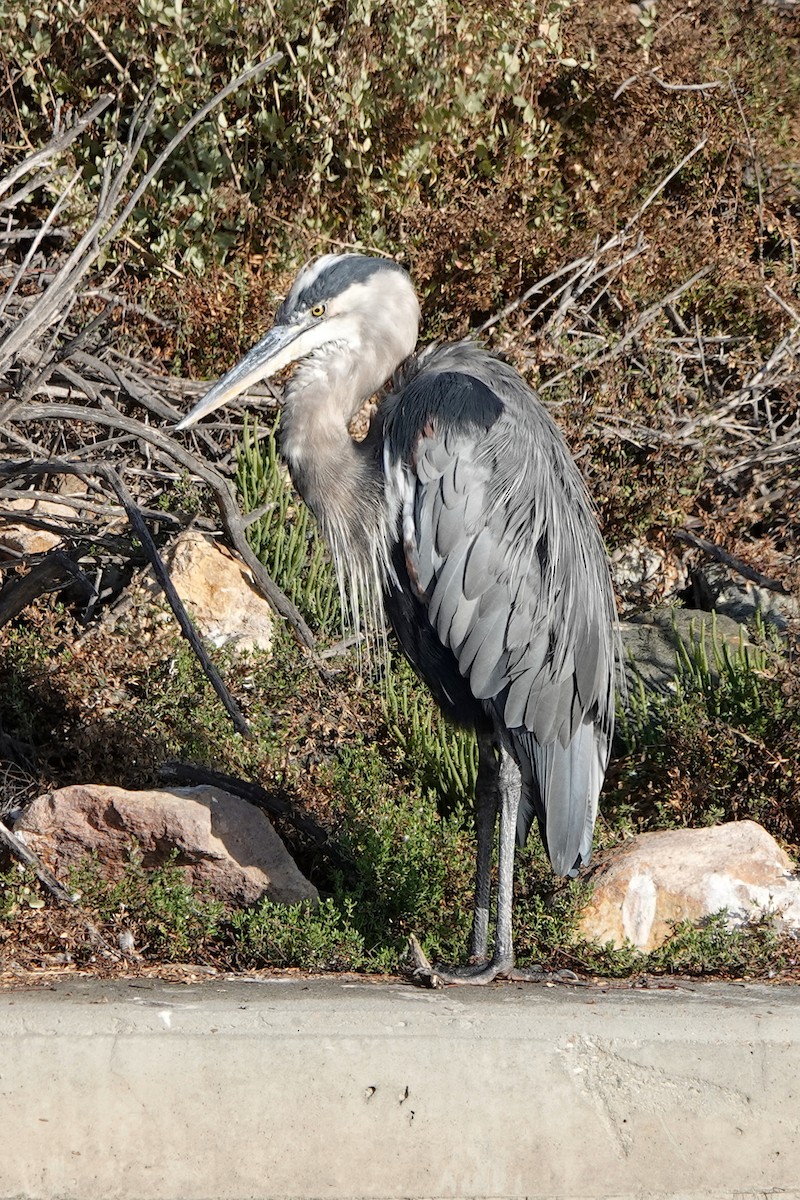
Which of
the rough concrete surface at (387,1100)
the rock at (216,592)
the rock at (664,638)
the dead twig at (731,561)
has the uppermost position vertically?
the rock at (216,592)

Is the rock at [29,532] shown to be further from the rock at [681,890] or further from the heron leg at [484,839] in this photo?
the rock at [681,890]

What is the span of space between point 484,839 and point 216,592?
1913mm

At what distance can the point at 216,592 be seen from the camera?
18.4 feet

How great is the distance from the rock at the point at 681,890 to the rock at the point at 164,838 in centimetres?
94

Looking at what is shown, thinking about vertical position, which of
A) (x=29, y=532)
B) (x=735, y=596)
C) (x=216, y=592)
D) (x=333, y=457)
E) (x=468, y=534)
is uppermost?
(x=333, y=457)

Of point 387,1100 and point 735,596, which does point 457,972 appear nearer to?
point 387,1100

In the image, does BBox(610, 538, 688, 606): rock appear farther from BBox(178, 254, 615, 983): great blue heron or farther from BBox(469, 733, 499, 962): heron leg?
BBox(469, 733, 499, 962): heron leg

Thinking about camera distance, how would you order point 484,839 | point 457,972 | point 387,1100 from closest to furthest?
point 387,1100
point 457,972
point 484,839

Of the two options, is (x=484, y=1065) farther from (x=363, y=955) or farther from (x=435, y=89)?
(x=435, y=89)

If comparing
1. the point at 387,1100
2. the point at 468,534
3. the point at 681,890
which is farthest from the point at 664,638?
the point at 387,1100

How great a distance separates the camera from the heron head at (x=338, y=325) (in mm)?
4086

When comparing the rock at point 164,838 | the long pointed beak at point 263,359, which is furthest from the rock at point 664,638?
the long pointed beak at point 263,359

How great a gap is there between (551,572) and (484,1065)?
1516 mm

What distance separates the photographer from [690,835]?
443cm
